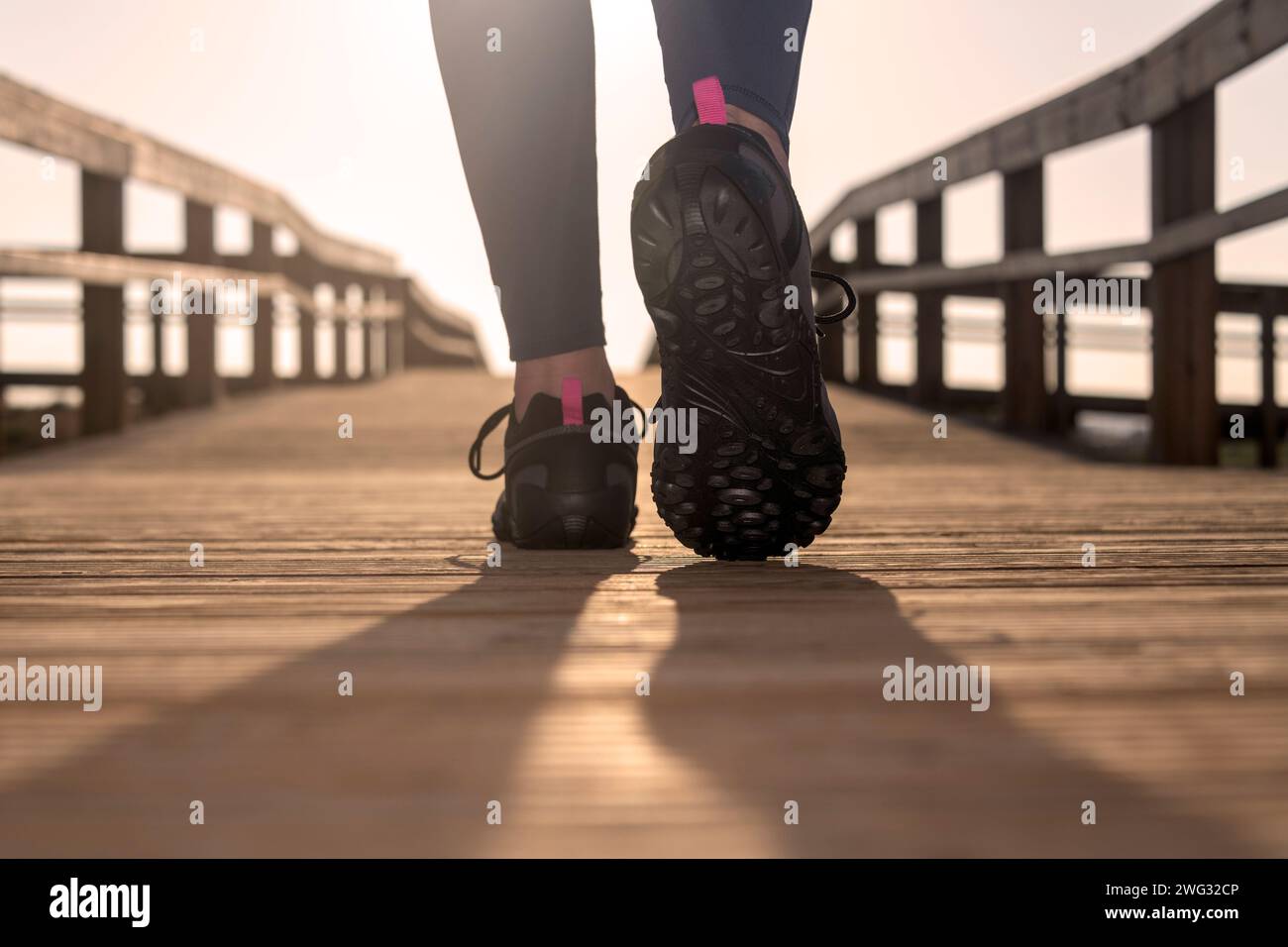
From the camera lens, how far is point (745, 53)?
124cm

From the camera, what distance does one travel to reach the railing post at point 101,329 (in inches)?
137

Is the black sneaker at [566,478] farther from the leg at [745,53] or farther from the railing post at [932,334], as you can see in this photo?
the railing post at [932,334]

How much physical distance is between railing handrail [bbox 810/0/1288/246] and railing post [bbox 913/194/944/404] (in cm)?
12

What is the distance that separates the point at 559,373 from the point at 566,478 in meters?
0.12

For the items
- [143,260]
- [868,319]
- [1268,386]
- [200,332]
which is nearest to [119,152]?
[143,260]

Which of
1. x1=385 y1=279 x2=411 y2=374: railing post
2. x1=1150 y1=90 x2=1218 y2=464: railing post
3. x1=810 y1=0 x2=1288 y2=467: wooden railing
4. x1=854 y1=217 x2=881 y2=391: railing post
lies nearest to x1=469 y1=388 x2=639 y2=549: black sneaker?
x1=810 y1=0 x2=1288 y2=467: wooden railing

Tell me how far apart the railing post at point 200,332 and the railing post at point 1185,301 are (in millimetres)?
3012

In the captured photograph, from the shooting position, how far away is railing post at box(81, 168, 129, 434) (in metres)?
3.49

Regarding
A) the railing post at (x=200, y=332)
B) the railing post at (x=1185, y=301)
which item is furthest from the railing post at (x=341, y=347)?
the railing post at (x=1185, y=301)

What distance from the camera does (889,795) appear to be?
482 millimetres
